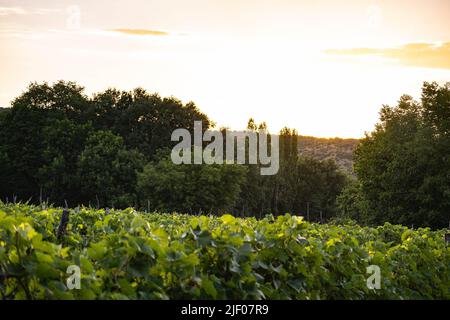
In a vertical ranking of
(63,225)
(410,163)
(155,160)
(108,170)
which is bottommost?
(108,170)

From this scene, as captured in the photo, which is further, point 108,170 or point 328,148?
point 328,148

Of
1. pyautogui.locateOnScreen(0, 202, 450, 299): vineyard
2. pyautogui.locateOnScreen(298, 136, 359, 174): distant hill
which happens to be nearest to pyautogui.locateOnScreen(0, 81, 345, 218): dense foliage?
pyautogui.locateOnScreen(0, 202, 450, 299): vineyard

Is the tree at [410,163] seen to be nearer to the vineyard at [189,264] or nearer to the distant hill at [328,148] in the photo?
the vineyard at [189,264]

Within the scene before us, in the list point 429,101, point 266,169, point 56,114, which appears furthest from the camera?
point 266,169

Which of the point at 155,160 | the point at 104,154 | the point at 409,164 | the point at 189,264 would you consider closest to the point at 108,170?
the point at 104,154

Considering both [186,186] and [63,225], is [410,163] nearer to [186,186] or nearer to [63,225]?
[186,186]

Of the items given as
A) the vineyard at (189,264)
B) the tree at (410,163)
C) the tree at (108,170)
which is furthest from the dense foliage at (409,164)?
the vineyard at (189,264)

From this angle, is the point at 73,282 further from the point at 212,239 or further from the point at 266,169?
the point at 266,169

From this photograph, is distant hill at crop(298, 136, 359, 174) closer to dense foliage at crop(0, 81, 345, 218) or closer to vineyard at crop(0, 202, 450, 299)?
dense foliage at crop(0, 81, 345, 218)

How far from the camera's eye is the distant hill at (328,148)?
12053 centimetres

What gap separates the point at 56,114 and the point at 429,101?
34.0m

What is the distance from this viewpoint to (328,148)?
423 feet
